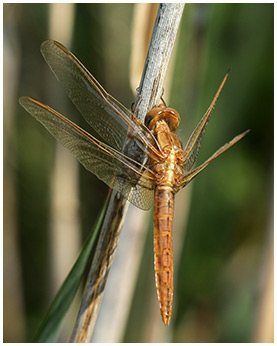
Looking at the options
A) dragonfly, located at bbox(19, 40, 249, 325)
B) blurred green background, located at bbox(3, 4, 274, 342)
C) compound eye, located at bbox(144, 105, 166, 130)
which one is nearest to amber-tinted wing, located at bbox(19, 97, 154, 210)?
dragonfly, located at bbox(19, 40, 249, 325)

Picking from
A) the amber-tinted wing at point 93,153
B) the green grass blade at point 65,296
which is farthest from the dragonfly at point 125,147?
the green grass blade at point 65,296

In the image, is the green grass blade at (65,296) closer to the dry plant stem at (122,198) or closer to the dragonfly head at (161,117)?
the dry plant stem at (122,198)

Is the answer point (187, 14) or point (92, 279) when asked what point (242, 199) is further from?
point (92, 279)

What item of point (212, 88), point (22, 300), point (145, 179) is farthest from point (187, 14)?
point (22, 300)

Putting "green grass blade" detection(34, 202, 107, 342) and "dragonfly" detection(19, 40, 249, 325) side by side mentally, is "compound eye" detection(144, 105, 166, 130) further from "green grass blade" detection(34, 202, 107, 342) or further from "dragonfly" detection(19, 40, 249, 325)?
"green grass blade" detection(34, 202, 107, 342)

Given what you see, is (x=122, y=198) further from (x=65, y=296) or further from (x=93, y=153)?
(x=65, y=296)

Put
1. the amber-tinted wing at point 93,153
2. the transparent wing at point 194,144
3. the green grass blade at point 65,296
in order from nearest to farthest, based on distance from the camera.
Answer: the green grass blade at point 65,296 → the amber-tinted wing at point 93,153 → the transparent wing at point 194,144

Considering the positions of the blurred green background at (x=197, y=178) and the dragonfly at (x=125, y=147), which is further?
the blurred green background at (x=197, y=178)
